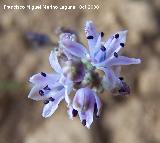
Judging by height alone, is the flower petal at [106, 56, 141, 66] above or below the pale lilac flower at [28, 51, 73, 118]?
above

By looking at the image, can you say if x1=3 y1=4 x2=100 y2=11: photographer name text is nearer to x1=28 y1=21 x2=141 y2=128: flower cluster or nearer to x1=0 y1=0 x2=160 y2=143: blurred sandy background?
x1=0 y1=0 x2=160 y2=143: blurred sandy background

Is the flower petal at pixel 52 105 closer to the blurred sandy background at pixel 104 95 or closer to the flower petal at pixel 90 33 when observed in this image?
the flower petal at pixel 90 33

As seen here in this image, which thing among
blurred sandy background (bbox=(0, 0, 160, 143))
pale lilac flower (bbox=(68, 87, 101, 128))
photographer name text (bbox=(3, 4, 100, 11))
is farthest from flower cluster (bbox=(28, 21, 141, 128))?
photographer name text (bbox=(3, 4, 100, 11))

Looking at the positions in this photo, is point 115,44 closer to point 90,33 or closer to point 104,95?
point 90,33

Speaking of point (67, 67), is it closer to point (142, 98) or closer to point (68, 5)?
point (142, 98)

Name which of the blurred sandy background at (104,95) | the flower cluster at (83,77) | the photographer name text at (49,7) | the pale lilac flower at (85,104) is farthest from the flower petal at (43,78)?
the photographer name text at (49,7)

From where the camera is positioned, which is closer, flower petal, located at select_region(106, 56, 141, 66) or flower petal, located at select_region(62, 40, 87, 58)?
flower petal, located at select_region(62, 40, 87, 58)

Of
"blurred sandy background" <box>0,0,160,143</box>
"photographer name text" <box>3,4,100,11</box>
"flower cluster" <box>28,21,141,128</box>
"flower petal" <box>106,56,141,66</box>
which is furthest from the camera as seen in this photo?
"photographer name text" <box>3,4,100,11</box>

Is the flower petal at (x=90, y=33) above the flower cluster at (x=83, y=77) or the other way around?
above

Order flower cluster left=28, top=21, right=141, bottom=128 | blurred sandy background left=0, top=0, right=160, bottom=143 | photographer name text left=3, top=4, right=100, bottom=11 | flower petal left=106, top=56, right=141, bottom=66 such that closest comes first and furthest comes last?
1. flower cluster left=28, top=21, right=141, bottom=128
2. flower petal left=106, top=56, right=141, bottom=66
3. blurred sandy background left=0, top=0, right=160, bottom=143
4. photographer name text left=3, top=4, right=100, bottom=11
